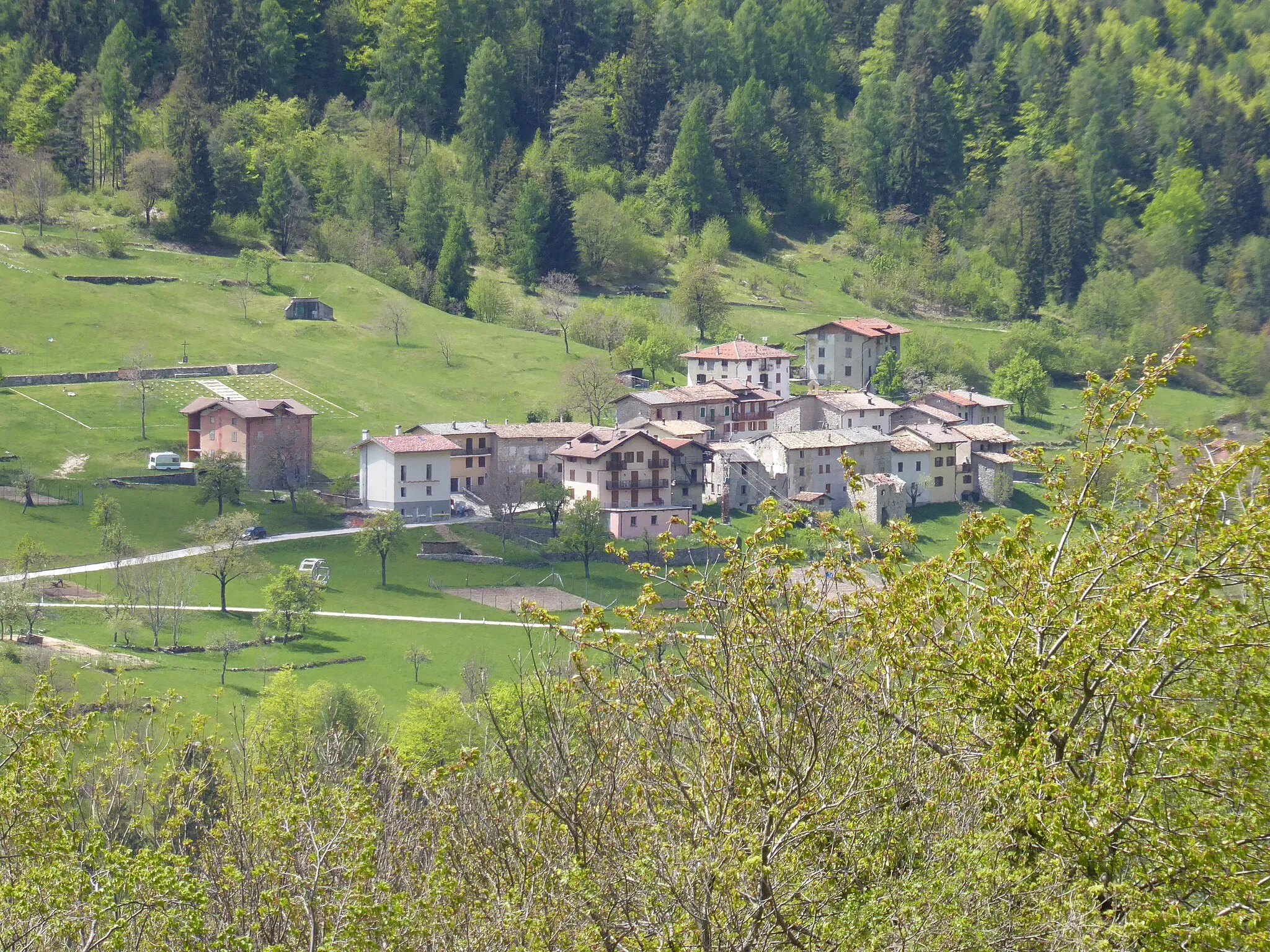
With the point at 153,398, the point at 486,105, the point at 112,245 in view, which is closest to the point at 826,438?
the point at 153,398

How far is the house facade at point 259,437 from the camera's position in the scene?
225 ft

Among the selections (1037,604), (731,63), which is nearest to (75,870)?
(1037,604)

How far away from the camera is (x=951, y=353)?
99.4 m

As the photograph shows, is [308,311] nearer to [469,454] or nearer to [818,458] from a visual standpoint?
[469,454]

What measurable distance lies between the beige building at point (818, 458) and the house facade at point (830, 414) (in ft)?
11.6

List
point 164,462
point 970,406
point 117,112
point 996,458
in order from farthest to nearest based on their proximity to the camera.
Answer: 1. point 117,112
2. point 970,406
3. point 996,458
4. point 164,462

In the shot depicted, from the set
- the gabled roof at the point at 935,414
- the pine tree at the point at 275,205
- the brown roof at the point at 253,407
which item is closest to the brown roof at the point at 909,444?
the gabled roof at the point at 935,414

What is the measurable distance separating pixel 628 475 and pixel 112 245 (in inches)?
1575

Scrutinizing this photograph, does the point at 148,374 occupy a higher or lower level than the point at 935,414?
higher

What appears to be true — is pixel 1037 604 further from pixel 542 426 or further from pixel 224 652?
pixel 542 426

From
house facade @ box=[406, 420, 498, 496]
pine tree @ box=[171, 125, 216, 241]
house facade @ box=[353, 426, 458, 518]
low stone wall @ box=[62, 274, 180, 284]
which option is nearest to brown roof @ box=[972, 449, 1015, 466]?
house facade @ box=[406, 420, 498, 496]

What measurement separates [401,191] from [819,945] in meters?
109

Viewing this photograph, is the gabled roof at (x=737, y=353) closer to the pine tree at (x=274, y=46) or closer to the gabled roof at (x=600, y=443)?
the gabled roof at (x=600, y=443)

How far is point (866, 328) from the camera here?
9644 cm
